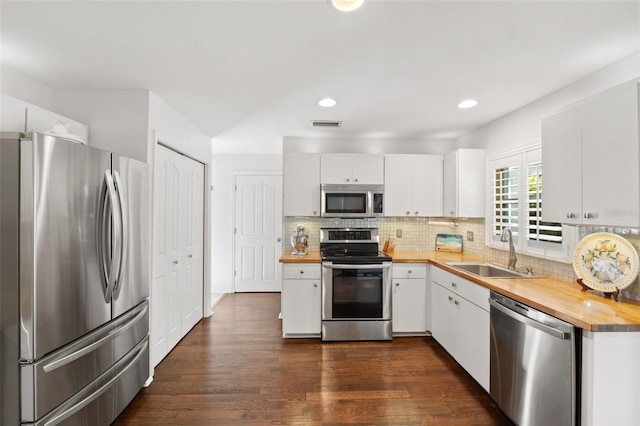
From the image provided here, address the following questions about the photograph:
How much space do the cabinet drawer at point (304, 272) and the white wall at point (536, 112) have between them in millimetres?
2332

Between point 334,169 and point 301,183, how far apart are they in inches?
17.7

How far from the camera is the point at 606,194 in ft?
5.67

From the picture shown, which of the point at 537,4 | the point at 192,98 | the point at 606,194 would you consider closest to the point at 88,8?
the point at 192,98

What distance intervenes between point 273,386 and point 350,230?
80.9 inches

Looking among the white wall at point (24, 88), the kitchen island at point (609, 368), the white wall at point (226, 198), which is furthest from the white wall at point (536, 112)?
the white wall at point (24, 88)

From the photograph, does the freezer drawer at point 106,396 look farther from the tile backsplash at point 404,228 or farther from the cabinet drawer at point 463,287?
the cabinet drawer at point 463,287

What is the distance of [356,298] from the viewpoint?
341 cm

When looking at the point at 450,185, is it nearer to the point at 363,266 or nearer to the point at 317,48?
the point at 363,266

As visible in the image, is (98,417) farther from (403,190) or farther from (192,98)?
(403,190)

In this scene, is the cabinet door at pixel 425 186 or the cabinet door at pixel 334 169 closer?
the cabinet door at pixel 334 169

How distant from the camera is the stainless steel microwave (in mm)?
3812

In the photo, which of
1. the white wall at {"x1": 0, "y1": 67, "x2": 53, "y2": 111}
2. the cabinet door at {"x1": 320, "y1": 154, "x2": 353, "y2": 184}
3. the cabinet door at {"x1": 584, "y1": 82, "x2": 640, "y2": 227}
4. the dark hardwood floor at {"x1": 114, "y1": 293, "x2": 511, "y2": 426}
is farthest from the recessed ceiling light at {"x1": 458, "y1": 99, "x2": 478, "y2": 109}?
the white wall at {"x1": 0, "y1": 67, "x2": 53, "y2": 111}

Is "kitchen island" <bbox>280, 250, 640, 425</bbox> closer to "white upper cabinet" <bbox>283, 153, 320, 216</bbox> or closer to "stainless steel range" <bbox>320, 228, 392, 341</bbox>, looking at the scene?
"stainless steel range" <bbox>320, 228, 392, 341</bbox>

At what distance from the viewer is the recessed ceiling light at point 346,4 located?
1420 millimetres
